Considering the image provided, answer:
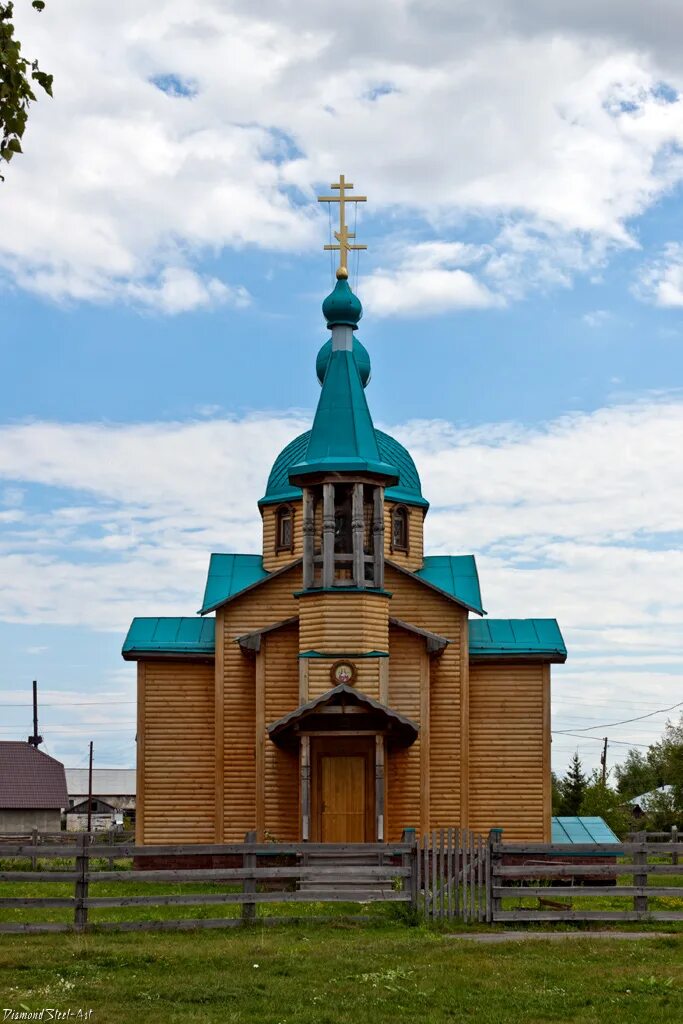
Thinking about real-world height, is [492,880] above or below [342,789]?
below

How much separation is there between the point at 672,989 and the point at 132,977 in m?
4.26

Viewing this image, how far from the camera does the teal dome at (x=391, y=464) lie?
2870cm

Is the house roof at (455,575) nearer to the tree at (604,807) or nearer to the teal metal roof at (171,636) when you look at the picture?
the teal metal roof at (171,636)

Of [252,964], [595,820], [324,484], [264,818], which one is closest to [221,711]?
[264,818]

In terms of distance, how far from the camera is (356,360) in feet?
99.3

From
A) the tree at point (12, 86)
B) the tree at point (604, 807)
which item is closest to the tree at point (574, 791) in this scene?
the tree at point (604, 807)

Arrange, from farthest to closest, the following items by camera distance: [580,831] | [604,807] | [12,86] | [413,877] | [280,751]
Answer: [604,807] < [580,831] < [280,751] < [413,877] < [12,86]

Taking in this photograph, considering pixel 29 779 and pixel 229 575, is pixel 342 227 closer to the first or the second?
pixel 229 575

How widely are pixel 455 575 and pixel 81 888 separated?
15.9 m

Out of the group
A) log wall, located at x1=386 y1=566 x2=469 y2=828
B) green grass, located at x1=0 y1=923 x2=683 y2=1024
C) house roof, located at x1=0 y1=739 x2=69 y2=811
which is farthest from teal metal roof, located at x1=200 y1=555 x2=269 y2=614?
house roof, located at x1=0 y1=739 x2=69 y2=811

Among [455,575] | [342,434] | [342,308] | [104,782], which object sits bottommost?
[104,782]

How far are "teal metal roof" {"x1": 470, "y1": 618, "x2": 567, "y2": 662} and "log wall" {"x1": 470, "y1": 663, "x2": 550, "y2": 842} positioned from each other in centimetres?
32

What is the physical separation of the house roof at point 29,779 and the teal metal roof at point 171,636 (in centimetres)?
3116

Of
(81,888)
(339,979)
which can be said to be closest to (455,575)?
(81,888)
